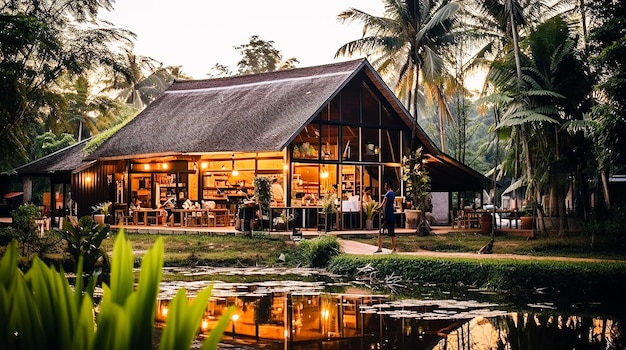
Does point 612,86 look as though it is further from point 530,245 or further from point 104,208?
point 104,208

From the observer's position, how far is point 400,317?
9281 mm

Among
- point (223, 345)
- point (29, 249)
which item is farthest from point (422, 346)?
point (29, 249)

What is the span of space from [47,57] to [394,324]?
704 inches

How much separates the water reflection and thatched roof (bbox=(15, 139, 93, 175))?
18.0m

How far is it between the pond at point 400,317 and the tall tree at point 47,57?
37.9 ft

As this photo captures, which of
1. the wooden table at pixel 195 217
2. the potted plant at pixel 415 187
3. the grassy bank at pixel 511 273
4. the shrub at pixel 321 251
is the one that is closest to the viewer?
the grassy bank at pixel 511 273

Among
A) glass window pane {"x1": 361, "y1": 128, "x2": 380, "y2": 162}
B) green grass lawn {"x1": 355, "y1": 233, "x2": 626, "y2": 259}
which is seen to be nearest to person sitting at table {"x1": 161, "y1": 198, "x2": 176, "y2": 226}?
glass window pane {"x1": 361, "y1": 128, "x2": 380, "y2": 162}

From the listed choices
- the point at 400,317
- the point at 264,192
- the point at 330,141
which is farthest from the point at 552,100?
the point at 400,317

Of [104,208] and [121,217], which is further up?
[104,208]

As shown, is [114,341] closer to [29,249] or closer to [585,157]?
[29,249]

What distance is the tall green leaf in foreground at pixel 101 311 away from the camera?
1.48m

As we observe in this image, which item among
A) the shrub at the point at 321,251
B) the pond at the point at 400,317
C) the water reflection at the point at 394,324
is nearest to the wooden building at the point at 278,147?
the shrub at the point at 321,251

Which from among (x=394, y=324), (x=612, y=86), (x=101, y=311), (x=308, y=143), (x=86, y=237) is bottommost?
(x=394, y=324)

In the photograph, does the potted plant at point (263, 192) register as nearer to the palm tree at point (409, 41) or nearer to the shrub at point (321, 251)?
the shrub at point (321, 251)
